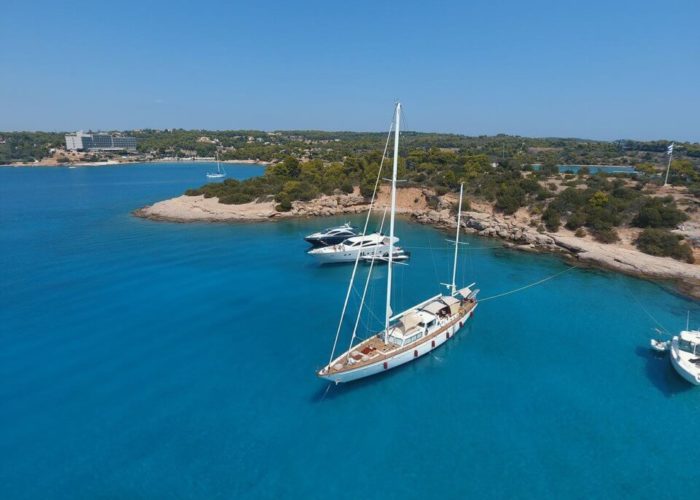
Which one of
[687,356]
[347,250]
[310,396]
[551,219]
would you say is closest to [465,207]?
[551,219]

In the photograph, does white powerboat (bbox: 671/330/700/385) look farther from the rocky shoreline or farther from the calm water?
the rocky shoreline

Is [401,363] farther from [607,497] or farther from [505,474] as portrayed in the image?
[607,497]

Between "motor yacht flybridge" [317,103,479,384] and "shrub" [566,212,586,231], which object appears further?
"shrub" [566,212,586,231]

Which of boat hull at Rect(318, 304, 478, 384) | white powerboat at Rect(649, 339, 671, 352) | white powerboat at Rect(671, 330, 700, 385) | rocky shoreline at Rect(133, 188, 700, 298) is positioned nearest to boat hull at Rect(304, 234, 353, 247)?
boat hull at Rect(318, 304, 478, 384)

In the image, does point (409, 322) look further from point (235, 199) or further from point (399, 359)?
point (235, 199)

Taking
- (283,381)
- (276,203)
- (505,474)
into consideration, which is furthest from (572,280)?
(276,203)

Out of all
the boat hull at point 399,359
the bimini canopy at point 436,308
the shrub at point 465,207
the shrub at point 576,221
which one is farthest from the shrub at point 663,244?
the bimini canopy at point 436,308
